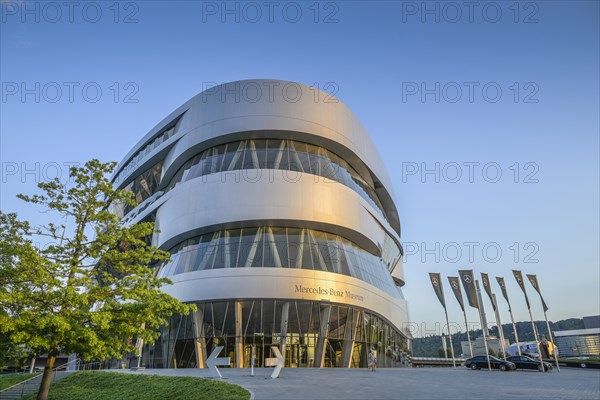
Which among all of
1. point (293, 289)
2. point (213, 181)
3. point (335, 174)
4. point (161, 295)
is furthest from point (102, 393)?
point (335, 174)

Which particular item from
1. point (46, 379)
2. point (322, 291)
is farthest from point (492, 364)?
point (46, 379)

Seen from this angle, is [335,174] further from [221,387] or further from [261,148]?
[221,387]

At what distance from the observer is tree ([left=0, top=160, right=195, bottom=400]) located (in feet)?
53.0

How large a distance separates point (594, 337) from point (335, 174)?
88904 millimetres

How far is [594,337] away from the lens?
315ft

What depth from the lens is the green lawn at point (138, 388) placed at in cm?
1572

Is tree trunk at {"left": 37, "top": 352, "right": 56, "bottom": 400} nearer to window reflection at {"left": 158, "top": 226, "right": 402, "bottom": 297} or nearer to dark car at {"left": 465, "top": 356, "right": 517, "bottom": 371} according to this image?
window reflection at {"left": 158, "top": 226, "right": 402, "bottom": 297}

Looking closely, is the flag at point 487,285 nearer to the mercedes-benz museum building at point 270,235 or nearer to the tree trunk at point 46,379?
the mercedes-benz museum building at point 270,235

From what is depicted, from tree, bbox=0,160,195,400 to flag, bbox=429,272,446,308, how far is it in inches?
1329

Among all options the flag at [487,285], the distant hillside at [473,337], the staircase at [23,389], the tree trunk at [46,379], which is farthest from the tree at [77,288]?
the distant hillside at [473,337]

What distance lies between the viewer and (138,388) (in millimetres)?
21234

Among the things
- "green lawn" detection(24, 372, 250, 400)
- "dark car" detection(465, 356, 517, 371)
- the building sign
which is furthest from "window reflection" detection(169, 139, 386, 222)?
"green lawn" detection(24, 372, 250, 400)

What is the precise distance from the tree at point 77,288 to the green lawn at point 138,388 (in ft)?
8.53

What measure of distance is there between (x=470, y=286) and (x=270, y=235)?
18.4 metres
